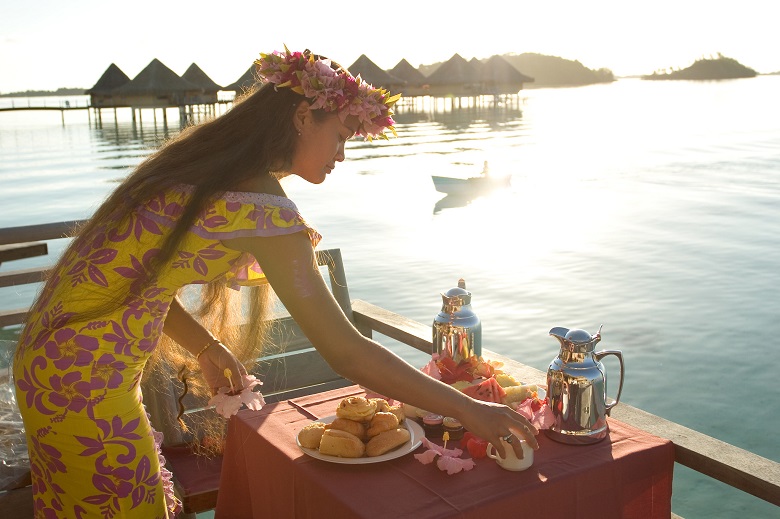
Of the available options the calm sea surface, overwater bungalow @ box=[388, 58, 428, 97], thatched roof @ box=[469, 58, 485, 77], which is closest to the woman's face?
the calm sea surface

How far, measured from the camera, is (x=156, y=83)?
43469mm

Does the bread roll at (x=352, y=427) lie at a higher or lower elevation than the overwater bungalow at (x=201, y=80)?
lower

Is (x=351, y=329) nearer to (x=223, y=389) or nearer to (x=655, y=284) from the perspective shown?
(x=223, y=389)

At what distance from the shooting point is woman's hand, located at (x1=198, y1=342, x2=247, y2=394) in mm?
2031

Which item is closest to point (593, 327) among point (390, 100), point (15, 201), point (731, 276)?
point (731, 276)

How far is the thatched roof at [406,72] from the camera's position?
172 feet

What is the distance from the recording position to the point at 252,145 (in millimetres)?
1690

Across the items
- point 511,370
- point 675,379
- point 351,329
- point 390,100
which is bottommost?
point 675,379

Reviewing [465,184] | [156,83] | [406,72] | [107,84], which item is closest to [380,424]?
[465,184]

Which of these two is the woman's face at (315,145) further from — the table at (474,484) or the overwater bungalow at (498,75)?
the overwater bungalow at (498,75)

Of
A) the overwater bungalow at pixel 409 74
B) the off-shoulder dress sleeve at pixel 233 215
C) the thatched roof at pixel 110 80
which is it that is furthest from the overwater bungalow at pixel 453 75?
the off-shoulder dress sleeve at pixel 233 215

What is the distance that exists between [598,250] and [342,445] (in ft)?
35.6

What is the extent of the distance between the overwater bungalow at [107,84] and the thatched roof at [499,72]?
2376cm

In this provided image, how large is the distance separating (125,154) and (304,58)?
2798cm
